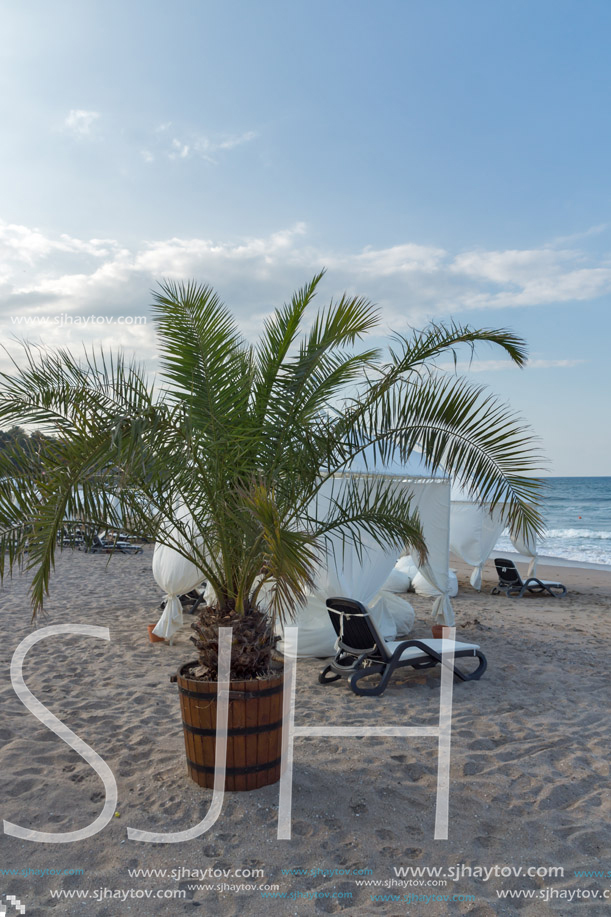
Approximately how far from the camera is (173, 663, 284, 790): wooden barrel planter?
3416 millimetres

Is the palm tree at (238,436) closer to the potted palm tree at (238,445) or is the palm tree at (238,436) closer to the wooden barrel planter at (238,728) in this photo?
the potted palm tree at (238,445)

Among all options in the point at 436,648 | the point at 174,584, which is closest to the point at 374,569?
the point at 436,648

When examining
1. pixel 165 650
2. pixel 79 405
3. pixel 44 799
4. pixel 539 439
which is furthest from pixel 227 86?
pixel 44 799

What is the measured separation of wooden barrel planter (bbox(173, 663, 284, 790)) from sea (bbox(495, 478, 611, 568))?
52.8 ft

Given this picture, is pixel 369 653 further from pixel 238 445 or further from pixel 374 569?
pixel 238 445

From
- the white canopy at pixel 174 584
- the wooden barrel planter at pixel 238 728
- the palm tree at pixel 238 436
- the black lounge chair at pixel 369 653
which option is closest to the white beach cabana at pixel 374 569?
the black lounge chair at pixel 369 653

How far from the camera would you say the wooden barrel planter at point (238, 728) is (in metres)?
3.42

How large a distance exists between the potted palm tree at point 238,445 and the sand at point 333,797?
0.48 metres

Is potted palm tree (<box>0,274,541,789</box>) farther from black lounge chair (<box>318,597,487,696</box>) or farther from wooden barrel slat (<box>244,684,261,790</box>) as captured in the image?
black lounge chair (<box>318,597,487,696</box>)

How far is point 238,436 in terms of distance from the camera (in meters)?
3.52

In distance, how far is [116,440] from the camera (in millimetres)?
2963

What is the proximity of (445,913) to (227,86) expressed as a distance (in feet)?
24.1

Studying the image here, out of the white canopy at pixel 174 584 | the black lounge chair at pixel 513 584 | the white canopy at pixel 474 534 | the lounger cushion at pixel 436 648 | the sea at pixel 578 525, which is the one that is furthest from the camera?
the sea at pixel 578 525

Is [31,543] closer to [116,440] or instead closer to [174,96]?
[116,440]
